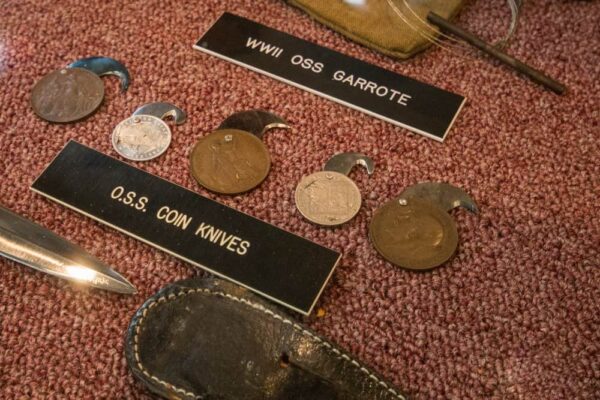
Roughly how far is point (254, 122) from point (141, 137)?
0.16m

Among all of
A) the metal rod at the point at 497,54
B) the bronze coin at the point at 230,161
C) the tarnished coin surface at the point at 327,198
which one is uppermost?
the metal rod at the point at 497,54

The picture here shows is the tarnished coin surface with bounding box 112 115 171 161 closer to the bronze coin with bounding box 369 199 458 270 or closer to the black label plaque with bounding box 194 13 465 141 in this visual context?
the black label plaque with bounding box 194 13 465 141

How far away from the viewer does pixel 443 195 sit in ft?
2.81

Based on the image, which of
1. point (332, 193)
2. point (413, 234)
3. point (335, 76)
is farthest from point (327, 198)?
point (335, 76)

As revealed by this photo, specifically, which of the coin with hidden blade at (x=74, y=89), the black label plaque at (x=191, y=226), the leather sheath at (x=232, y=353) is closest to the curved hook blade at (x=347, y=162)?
the black label plaque at (x=191, y=226)

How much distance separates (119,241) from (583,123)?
690mm

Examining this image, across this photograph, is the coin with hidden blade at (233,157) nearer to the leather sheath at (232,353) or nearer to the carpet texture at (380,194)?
the carpet texture at (380,194)

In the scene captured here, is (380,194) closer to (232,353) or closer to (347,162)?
(347,162)

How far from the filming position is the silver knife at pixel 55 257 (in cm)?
78

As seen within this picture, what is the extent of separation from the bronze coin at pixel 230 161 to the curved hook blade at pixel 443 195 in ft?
0.67

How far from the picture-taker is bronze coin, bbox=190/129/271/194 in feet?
2.83

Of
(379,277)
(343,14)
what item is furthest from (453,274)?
(343,14)

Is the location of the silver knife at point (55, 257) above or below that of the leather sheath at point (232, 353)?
below

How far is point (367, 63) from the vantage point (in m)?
0.99
